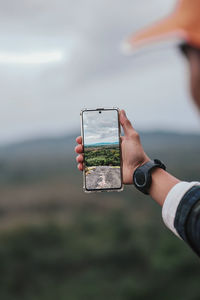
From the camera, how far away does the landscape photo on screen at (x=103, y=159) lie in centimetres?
103

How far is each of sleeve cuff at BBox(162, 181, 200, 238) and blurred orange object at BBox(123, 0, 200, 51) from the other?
0.44 meters

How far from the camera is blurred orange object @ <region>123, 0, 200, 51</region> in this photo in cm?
46

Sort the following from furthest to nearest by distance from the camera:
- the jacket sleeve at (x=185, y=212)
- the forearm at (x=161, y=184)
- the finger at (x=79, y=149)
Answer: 1. the finger at (x=79, y=149)
2. the forearm at (x=161, y=184)
3. the jacket sleeve at (x=185, y=212)

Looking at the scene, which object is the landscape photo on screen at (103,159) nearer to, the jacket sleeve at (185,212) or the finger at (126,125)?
the finger at (126,125)

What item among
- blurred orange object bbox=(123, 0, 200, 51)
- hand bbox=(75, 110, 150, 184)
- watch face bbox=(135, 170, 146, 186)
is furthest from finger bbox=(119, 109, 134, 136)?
blurred orange object bbox=(123, 0, 200, 51)

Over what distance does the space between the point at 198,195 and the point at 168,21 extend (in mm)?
441

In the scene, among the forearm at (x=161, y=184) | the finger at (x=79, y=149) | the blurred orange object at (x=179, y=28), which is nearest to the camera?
the blurred orange object at (x=179, y=28)

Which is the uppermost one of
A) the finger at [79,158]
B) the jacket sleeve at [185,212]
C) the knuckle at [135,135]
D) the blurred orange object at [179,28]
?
the blurred orange object at [179,28]

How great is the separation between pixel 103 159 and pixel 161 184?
16 cm

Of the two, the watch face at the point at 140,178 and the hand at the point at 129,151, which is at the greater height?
the hand at the point at 129,151

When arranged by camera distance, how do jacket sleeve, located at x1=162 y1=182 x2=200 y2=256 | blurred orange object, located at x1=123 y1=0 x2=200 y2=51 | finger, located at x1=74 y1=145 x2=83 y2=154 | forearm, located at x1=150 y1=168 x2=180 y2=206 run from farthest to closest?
1. finger, located at x1=74 y1=145 x2=83 y2=154
2. forearm, located at x1=150 y1=168 x2=180 y2=206
3. jacket sleeve, located at x1=162 y1=182 x2=200 y2=256
4. blurred orange object, located at x1=123 y1=0 x2=200 y2=51

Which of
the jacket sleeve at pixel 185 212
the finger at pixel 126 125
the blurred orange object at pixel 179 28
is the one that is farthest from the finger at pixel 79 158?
the blurred orange object at pixel 179 28

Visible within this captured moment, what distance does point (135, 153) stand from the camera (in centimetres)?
102

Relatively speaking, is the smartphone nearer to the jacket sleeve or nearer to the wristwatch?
the wristwatch
